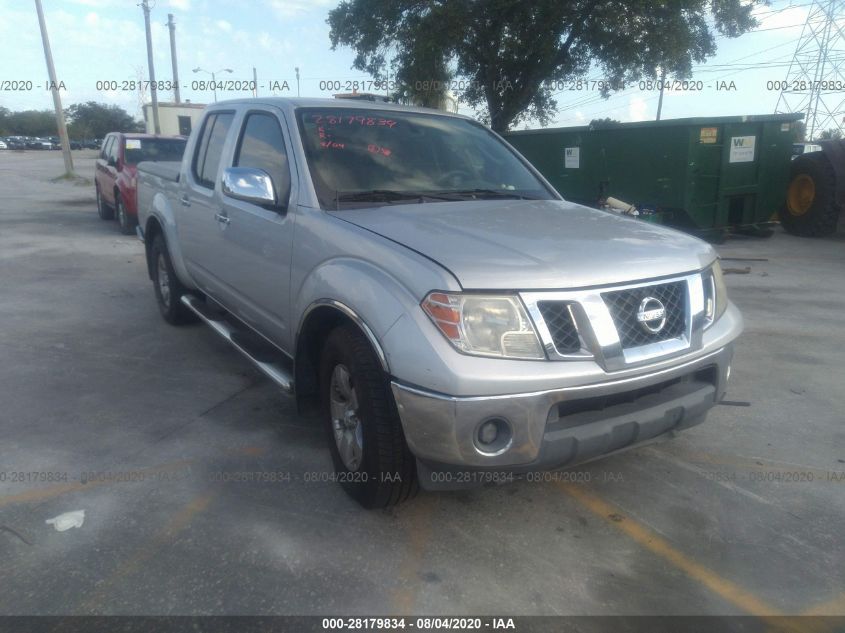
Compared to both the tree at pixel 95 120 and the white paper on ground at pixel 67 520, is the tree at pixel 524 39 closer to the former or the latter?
the white paper on ground at pixel 67 520

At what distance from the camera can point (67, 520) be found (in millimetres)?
3131

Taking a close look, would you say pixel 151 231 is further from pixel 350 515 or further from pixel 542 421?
pixel 542 421

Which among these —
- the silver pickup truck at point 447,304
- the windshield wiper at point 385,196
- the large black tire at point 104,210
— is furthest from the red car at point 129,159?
the windshield wiper at point 385,196

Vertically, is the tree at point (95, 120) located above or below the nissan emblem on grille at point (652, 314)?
above

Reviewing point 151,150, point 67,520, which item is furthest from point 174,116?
point 67,520

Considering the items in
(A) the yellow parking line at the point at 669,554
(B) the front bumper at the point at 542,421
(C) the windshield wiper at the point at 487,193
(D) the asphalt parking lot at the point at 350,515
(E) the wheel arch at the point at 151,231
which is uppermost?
(C) the windshield wiper at the point at 487,193

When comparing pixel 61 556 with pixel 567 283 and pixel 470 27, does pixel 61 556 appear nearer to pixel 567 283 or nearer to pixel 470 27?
pixel 567 283

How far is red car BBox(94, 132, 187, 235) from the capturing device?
11.4m

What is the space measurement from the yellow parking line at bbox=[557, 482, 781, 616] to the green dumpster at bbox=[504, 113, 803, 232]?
25.0 feet

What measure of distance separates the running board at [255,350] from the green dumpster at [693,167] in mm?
6996

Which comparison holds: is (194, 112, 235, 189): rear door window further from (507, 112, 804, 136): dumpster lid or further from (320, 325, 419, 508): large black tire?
(507, 112, 804, 136): dumpster lid

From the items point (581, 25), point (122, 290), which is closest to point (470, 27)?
point (581, 25)

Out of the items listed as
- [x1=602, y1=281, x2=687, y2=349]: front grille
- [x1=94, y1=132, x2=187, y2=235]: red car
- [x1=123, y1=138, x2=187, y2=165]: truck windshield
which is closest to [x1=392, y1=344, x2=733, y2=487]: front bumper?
[x1=602, y1=281, x2=687, y2=349]: front grille

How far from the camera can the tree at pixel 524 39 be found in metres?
15.6
